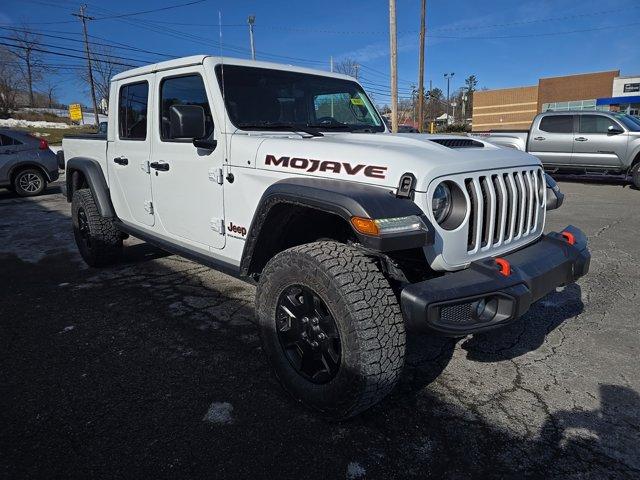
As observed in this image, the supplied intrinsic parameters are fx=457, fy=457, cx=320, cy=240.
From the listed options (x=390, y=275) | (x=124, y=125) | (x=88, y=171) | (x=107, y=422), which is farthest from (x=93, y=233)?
(x=390, y=275)

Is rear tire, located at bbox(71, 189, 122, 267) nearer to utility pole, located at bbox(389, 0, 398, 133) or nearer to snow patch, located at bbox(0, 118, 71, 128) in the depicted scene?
utility pole, located at bbox(389, 0, 398, 133)

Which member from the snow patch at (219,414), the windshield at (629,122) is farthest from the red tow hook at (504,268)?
the windshield at (629,122)

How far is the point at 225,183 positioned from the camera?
3.05 metres

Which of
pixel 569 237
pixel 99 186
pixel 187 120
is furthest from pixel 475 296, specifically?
pixel 99 186

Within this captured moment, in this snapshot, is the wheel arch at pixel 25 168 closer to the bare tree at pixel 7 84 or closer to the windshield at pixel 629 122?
the windshield at pixel 629 122

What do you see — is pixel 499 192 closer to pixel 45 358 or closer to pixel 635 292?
pixel 635 292

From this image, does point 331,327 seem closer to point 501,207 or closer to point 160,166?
point 501,207

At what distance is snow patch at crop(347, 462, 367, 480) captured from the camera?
6.70 ft

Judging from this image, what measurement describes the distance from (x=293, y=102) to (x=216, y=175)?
2.96 feet

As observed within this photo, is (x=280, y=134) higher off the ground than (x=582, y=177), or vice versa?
(x=280, y=134)

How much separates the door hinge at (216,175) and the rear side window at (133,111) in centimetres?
116

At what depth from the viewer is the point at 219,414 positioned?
249 centimetres

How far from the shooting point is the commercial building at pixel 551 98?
46.7m

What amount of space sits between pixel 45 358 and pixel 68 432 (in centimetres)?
99
